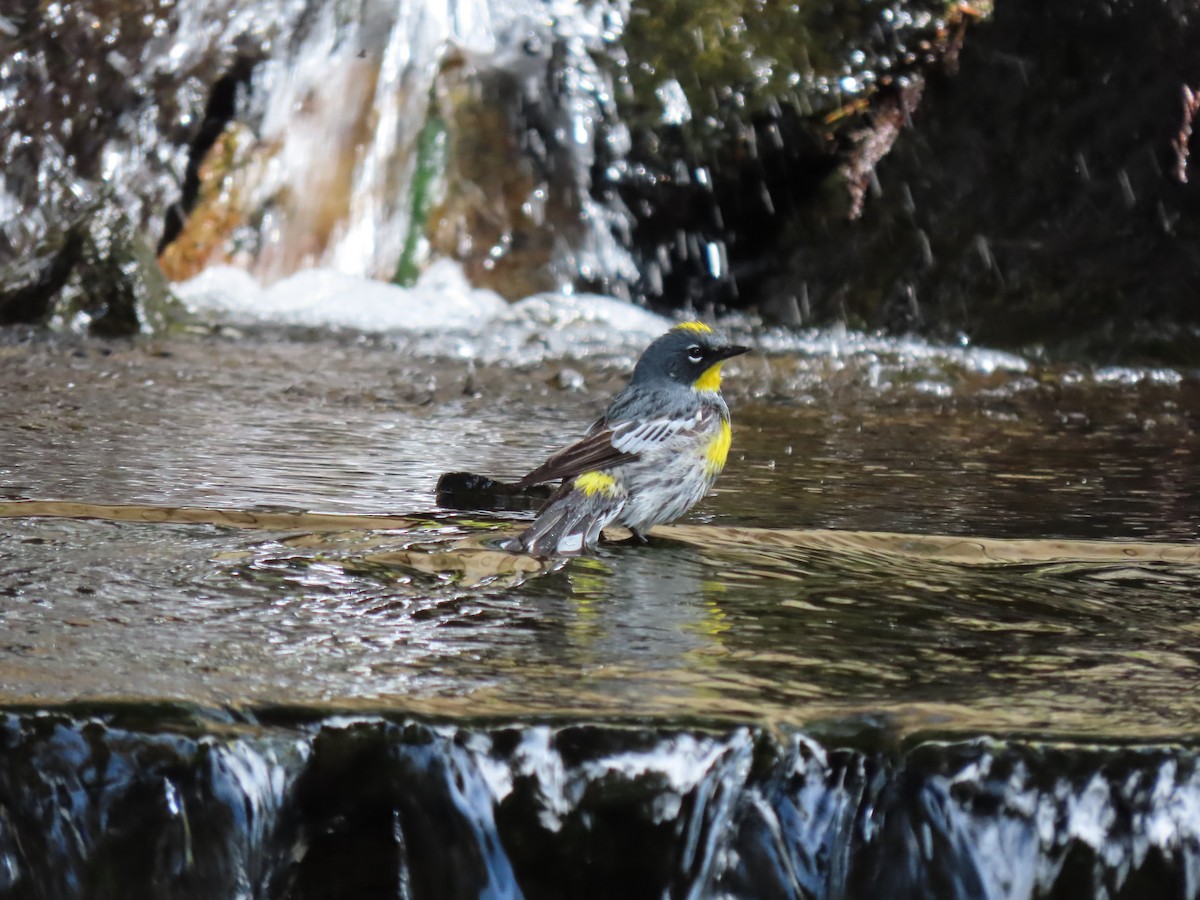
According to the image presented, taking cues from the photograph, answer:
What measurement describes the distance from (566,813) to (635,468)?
1.86m

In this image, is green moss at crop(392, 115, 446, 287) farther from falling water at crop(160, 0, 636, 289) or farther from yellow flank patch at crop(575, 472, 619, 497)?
yellow flank patch at crop(575, 472, 619, 497)

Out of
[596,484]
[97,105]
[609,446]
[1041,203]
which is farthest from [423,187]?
[596,484]

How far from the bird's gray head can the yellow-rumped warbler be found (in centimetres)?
9

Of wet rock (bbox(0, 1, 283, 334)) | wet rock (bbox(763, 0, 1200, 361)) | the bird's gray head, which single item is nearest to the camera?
the bird's gray head

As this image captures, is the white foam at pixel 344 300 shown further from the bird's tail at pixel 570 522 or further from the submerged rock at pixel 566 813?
the submerged rock at pixel 566 813

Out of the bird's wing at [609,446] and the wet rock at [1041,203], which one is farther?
the wet rock at [1041,203]

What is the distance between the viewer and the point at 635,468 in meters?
4.18

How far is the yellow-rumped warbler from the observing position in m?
4.03

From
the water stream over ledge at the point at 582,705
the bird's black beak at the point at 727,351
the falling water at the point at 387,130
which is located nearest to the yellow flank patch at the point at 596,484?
the water stream over ledge at the point at 582,705

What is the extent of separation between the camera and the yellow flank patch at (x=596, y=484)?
4.16 m

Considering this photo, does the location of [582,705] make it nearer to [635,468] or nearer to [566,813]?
[566,813]

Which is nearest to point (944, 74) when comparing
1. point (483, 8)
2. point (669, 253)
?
point (669, 253)

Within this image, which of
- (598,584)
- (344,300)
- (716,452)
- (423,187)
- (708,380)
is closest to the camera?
(598,584)

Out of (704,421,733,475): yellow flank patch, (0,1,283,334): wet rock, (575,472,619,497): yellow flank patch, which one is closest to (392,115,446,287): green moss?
Answer: (0,1,283,334): wet rock
